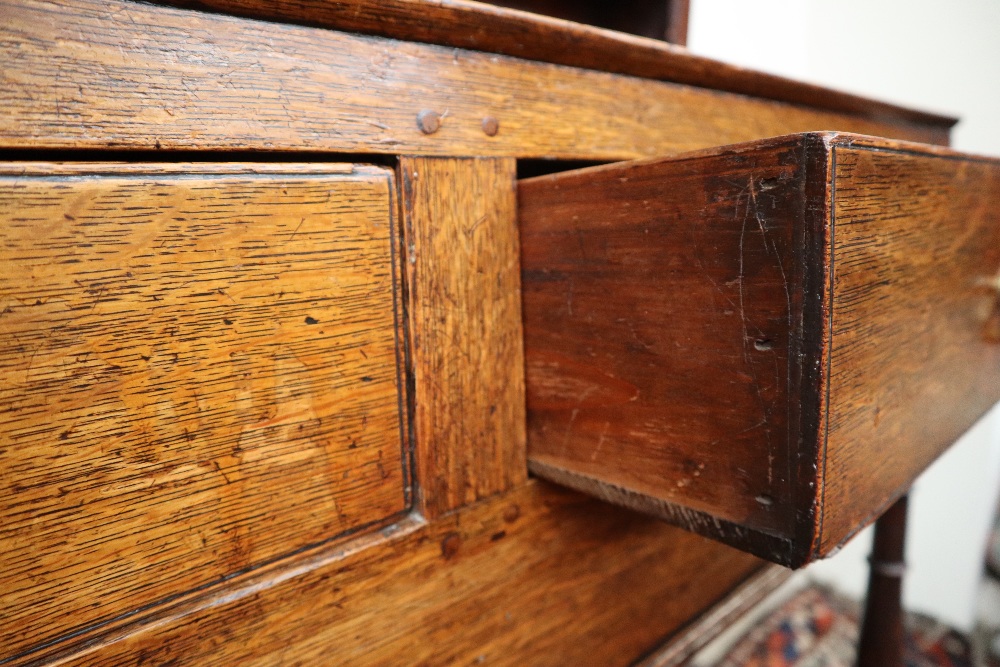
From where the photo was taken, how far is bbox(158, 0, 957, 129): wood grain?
40 cm

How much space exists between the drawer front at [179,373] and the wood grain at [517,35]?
104 mm

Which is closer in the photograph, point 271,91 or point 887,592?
point 271,91

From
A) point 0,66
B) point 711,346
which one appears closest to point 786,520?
point 711,346

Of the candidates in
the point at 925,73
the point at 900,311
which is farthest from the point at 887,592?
the point at 925,73

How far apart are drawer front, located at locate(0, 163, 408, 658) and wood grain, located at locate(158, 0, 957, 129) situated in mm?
104

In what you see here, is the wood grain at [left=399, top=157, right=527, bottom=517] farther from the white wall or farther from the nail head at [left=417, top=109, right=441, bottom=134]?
the white wall

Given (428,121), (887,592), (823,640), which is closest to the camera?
(428,121)

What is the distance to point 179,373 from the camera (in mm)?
376

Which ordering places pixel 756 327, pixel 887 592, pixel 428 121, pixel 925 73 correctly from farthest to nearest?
pixel 925 73 < pixel 887 592 < pixel 428 121 < pixel 756 327

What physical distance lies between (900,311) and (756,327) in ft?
0.52

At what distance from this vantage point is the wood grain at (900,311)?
0.36 meters

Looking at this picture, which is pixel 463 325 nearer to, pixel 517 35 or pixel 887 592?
pixel 517 35

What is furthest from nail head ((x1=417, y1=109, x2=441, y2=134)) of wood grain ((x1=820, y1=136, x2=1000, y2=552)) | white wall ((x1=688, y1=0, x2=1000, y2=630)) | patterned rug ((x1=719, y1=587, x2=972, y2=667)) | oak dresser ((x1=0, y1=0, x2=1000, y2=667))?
patterned rug ((x1=719, y1=587, x2=972, y2=667))

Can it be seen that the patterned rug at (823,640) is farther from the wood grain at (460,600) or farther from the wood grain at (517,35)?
the wood grain at (517,35)
